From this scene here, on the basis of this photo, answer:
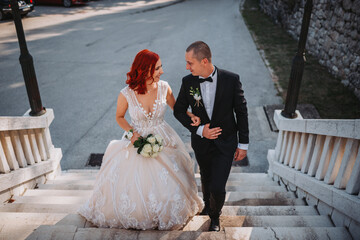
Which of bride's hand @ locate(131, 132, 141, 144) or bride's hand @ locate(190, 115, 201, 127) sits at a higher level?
bride's hand @ locate(190, 115, 201, 127)

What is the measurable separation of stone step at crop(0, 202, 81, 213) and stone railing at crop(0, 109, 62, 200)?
0.29 metres

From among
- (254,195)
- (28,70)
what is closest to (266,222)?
(254,195)

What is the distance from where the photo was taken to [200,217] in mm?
3273

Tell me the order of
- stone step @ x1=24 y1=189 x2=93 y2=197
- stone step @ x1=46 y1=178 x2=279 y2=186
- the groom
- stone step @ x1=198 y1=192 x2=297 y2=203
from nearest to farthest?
the groom → stone step @ x1=24 y1=189 x2=93 y2=197 → stone step @ x1=198 y1=192 x2=297 y2=203 → stone step @ x1=46 y1=178 x2=279 y2=186

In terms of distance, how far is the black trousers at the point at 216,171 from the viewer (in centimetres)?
294

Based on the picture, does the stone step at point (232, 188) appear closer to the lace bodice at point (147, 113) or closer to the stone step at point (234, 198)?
the stone step at point (234, 198)

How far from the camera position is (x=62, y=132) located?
6.58m

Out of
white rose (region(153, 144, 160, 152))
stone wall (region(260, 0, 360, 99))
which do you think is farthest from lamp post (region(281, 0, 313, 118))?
stone wall (region(260, 0, 360, 99))

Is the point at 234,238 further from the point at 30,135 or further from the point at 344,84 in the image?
the point at 344,84

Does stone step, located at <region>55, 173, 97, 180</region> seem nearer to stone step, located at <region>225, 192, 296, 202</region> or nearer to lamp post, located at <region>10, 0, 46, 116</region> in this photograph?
lamp post, located at <region>10, 0, 46, 116</region>

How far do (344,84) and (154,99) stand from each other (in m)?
7.00

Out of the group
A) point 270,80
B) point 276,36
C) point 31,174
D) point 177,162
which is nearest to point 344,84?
point 270,80

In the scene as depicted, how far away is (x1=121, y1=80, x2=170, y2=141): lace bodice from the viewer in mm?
3299

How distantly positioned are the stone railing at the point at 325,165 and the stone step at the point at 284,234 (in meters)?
0.20
